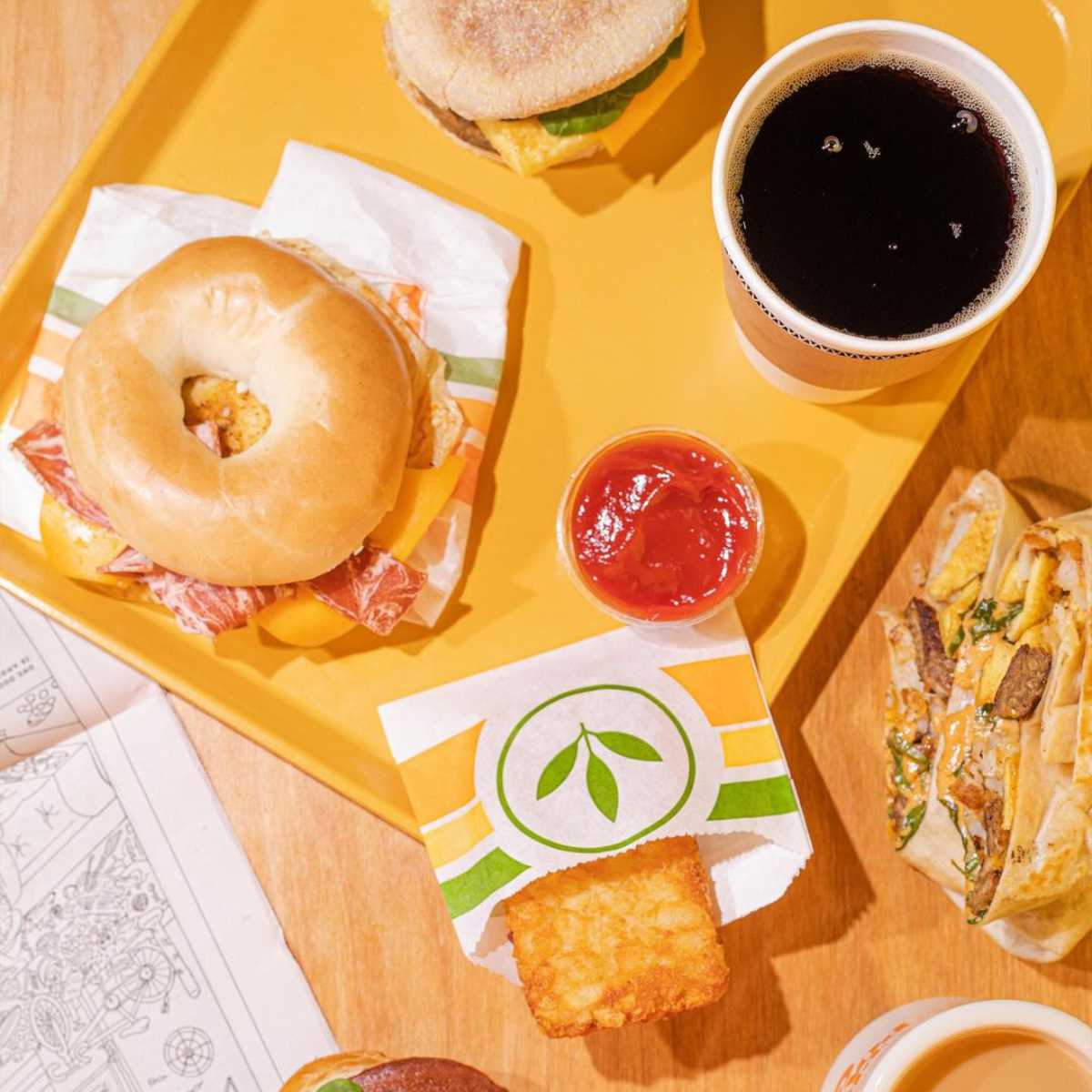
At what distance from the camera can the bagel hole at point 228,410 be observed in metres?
1.20

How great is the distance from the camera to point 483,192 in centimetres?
132

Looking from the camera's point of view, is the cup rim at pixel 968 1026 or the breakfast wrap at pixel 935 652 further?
the breakfast wrap at pixel 935 652

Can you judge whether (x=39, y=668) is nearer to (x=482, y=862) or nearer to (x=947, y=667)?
(x=482, y=862)

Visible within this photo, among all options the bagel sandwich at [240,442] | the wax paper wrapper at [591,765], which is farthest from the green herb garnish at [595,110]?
the wax paper wrapper at [591,765]

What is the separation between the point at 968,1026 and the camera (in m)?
1.06

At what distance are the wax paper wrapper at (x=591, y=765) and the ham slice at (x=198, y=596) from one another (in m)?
0.19

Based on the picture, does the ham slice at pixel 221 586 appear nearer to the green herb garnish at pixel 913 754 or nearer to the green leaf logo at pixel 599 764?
the green leaf logo at pixel 599 764

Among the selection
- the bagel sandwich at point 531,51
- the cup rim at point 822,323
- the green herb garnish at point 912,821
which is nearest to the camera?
the cup rim at point 822,323

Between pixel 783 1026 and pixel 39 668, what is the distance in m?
0.99

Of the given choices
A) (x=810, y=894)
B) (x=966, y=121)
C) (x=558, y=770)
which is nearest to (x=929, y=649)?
(x=810, y=894)

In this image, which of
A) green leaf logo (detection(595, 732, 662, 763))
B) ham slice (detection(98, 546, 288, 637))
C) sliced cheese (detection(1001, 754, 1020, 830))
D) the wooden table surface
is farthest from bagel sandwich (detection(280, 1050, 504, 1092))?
sliced cheese (detection(1001, 754, 1020, 830))

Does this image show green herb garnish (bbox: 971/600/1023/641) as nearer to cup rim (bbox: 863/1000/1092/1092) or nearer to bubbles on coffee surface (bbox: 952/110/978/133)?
cup rim (bbox: 863/1000/1092/1092)

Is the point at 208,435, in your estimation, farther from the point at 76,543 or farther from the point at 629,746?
the point at 629,746

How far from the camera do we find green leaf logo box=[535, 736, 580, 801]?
119 cm
